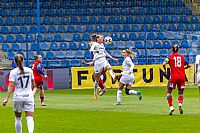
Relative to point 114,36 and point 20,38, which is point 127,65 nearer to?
point 20,38

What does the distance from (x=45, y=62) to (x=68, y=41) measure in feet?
15.9

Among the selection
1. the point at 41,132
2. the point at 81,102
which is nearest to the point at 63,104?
the point at 81,102

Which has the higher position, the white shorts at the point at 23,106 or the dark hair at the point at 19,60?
the dark hair at the point at 19,60

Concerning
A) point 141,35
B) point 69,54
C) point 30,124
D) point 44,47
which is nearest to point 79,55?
point 69,54

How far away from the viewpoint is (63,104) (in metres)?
26.2

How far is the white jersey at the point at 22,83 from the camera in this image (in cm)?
1452

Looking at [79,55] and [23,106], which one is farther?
[79,55]

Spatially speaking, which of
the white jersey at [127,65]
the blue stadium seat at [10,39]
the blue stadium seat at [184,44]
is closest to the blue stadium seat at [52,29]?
the blue stadium seat at [10,39]

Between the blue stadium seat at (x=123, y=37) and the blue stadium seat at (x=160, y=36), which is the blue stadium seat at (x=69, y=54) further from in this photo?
the blue stadium seat at (x=160, y=36)

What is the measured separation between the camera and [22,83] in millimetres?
14586

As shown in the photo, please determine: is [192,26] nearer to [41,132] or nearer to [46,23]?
[46,23]

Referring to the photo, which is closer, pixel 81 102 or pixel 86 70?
pixel 81 102

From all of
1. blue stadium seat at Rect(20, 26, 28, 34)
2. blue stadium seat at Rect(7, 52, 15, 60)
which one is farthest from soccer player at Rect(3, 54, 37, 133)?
blue stadium seat at Rect(20, 26, 28, 34)

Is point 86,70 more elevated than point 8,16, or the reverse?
point 8,16
